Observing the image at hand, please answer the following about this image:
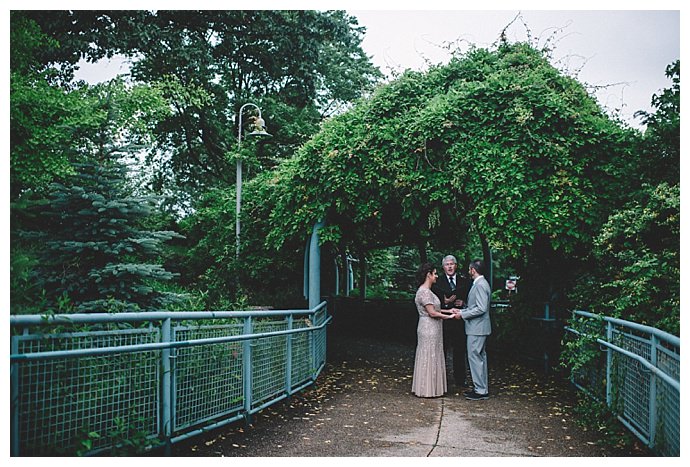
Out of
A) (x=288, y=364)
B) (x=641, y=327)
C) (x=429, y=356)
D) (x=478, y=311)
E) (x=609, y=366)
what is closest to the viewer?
(x=641, y=327)

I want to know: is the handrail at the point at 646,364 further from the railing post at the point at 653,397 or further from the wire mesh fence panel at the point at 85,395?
the wire mesh fence panel at the point at 85,395

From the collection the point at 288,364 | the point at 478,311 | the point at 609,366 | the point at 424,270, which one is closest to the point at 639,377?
the point at 609,366

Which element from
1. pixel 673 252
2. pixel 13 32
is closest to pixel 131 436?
pixel 13 32

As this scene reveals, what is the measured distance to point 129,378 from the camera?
5.20 meters

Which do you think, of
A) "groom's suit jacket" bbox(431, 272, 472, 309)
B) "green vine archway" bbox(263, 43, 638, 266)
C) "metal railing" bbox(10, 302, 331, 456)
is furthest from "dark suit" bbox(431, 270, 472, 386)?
"metal railing" bbox(10, 302, 331, 456)

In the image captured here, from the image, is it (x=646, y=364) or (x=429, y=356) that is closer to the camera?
(x=646, y=364)

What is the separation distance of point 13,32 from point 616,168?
23.8 ft

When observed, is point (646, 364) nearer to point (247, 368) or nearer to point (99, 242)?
point (247, 368)

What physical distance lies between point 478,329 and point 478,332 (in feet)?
0.13

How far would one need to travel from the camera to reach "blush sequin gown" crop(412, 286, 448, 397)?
834 centimetres

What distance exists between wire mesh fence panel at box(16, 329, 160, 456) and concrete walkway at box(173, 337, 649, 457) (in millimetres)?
626

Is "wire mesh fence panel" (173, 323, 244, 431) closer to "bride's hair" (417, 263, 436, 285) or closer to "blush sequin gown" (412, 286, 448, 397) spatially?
"blush sequin gown" (412, 286, 448, 397)

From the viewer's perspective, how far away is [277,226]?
37.3 feet

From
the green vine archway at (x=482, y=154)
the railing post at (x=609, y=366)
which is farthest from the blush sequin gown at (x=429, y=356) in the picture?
the railing post at (x=609, y=366)
